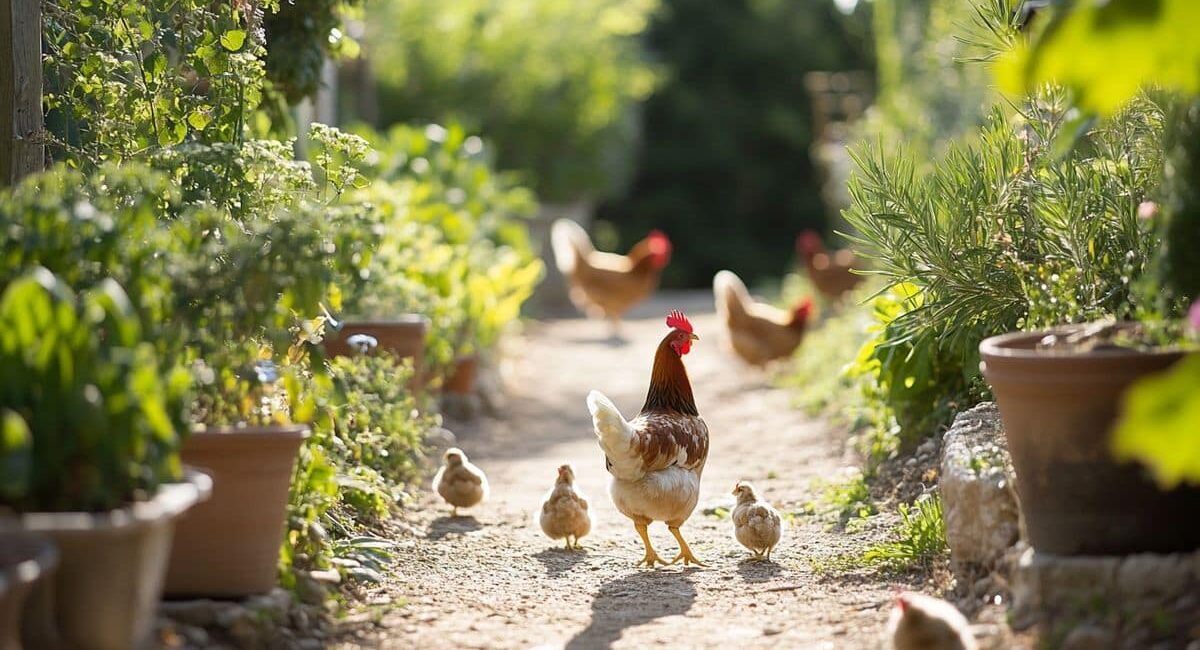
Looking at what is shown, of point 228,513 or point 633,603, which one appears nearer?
point 228,513

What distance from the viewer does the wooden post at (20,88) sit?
16.7 ft

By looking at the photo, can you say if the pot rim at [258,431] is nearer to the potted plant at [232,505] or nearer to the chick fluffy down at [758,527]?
the potted plant at [232,505]

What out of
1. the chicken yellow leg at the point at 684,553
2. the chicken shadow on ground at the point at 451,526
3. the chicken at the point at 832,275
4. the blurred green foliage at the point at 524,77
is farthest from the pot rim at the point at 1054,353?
the blurred green foliage at the point at 524,77

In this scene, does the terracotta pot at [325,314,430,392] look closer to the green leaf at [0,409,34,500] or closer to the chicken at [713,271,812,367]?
the chicken at [713,271,812,367]

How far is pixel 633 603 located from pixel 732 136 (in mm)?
20350

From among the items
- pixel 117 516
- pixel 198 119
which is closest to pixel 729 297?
pixel 198 119

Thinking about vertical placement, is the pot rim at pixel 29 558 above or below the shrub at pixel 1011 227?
below

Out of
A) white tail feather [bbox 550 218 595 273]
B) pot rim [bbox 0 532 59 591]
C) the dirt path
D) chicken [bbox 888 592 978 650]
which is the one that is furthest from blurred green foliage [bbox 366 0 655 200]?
pot rim [bbox 0 532 59 591]

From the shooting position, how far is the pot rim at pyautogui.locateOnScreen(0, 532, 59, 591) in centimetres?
265

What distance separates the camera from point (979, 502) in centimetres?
429

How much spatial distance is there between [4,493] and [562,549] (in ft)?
9.72

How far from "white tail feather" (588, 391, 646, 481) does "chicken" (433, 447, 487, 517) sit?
1.15m

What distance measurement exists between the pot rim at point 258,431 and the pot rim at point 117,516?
0.67 meters

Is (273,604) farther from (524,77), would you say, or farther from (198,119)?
(524,77)
